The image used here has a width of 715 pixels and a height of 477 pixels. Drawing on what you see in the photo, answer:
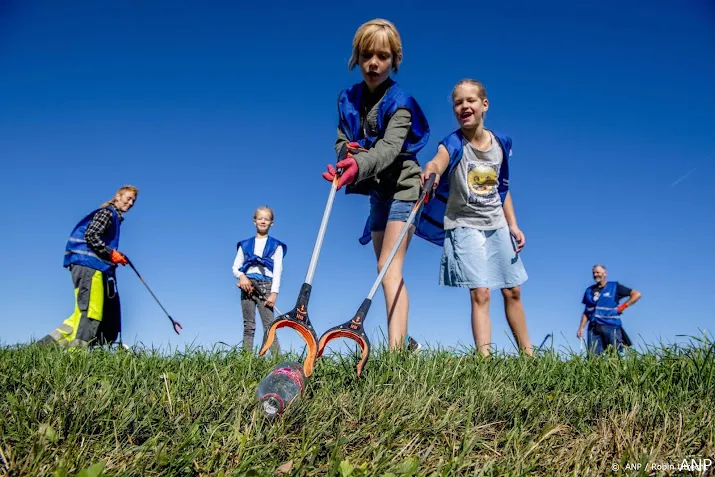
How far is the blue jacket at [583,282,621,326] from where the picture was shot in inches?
449

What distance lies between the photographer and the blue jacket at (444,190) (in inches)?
192

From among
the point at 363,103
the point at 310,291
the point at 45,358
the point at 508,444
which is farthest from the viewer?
the point at 363,103

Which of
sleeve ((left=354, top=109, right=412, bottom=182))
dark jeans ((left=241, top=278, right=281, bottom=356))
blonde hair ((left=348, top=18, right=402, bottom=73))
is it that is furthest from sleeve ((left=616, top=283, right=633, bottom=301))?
blonde hair ((left=348, top=18, right=402, bottom=73))

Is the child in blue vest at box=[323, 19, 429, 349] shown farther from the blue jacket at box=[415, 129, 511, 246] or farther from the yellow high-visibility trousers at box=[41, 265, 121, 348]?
the yellow high-visibility trousers at box=[41, 265, 121, 348]

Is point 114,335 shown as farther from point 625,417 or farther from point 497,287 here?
point 625,417

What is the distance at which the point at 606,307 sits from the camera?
11.5 m

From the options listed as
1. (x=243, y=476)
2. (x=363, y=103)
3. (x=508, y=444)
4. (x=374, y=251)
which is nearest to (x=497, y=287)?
(x=374, y=251)

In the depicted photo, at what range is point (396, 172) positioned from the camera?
4555mm

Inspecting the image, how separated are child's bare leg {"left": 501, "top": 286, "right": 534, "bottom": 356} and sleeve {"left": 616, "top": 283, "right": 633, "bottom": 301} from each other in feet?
25.0

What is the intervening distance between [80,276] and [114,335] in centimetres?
95

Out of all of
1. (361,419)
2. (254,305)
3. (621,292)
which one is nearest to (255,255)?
(254,305)

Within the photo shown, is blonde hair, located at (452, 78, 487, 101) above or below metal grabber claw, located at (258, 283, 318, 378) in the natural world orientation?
above

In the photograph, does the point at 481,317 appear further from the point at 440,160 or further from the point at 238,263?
the point at 238,263

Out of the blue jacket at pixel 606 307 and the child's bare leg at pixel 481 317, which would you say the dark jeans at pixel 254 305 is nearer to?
the child's bare leg at pixel 481 317
